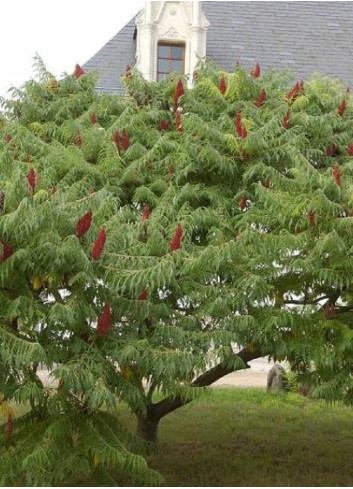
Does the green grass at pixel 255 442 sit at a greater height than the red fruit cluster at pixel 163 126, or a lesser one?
lesser

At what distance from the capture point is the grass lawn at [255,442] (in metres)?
9.59

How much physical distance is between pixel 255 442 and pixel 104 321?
257 inches

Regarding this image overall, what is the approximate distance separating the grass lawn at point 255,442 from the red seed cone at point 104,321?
384 cm

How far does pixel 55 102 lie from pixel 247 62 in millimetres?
10958

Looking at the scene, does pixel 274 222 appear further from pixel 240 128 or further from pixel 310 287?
pixel 240 128

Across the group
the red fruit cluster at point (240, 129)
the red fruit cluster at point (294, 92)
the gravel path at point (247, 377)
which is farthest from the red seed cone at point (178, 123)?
the gravel path at point (247, 377)

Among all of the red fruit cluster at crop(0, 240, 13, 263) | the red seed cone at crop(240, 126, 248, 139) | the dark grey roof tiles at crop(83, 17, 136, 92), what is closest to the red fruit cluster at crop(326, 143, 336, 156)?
the red seed cone at crop(240, 126, 248, 139)

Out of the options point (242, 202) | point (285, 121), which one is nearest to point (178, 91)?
point (285, 121)

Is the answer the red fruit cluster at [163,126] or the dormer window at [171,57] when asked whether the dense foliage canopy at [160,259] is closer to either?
the red fruit cluster at [163,126]

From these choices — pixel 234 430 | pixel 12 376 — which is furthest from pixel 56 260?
pixel 234 430

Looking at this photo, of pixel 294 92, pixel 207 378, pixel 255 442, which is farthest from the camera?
pixel 255 442

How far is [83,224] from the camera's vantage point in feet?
19.4

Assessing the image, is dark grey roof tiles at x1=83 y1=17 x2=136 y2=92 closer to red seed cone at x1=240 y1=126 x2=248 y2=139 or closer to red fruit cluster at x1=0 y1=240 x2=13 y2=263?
red seed cone at x1=240 y1=126 x2=248 y2=139

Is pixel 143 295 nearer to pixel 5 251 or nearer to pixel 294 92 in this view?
pixel 5 251
